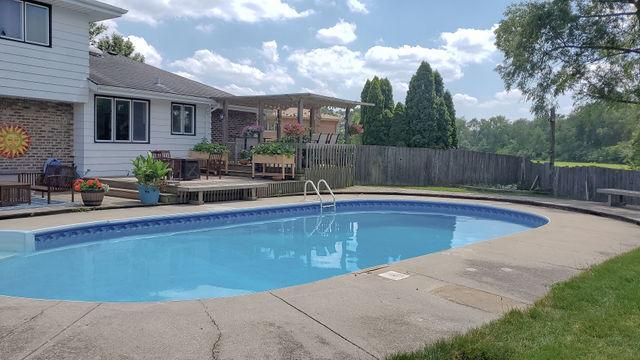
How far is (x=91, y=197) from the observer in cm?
1039

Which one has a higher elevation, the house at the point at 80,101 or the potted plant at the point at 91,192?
the house at the point at 80,101

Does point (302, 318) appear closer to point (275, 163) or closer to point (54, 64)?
point (275, 163)

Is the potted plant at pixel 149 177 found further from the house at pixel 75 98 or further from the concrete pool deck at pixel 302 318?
the concrete pool deck at pixel 302 318

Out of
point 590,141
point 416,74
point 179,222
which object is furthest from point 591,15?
point 590,141

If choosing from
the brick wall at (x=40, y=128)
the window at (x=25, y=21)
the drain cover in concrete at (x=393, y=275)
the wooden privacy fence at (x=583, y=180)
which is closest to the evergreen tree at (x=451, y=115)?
the wooden privacy fence at (x=583, y=180)

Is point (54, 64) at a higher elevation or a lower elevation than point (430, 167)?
higher

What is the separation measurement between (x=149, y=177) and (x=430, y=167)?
1209cm

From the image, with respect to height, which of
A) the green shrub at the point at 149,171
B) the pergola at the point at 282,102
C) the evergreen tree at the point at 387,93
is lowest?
the green shrub at the point at 149,171

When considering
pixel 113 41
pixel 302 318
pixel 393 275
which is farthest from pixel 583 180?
pixel 113 41

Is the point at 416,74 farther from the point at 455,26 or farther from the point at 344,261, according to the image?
the point at 344,261

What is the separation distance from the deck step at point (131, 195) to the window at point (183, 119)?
390cm

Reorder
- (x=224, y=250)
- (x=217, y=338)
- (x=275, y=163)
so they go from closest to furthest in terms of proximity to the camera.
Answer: (x=217, y=338), (x=224, y=250), (x=275, y=163)

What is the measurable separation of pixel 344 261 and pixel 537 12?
12.7 metres

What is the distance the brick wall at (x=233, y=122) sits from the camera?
18328 millimetres
